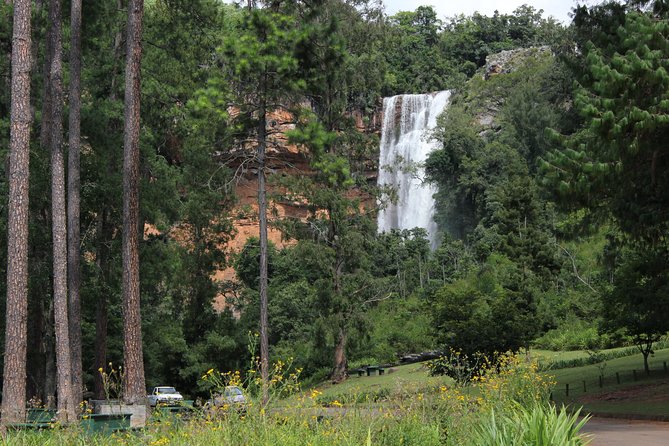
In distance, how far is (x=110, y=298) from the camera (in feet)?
84.9

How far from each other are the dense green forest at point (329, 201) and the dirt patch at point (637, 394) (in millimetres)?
1853

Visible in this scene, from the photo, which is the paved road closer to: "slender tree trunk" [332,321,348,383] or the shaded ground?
the shaded ground

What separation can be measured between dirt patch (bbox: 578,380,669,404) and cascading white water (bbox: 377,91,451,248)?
3743cm

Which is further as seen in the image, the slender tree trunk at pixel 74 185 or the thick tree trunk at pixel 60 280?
the slender tree trunk at pixel 74 185

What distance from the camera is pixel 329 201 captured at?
33812 millimetres

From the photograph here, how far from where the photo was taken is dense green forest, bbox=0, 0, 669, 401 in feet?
59.2

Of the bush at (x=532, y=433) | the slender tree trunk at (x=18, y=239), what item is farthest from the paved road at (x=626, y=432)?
the slender tree trunk at (x=18, y=239)

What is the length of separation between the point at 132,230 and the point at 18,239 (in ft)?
7.36

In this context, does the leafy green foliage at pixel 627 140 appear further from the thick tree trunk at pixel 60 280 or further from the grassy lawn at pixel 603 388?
the thick tree trunk at pixel 60 280

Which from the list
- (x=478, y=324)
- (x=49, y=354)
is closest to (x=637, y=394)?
(x=478, y=324)

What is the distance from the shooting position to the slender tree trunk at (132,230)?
16.5 meters

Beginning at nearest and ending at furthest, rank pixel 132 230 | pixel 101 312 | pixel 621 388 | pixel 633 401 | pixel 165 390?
pixel 132 230 → pixel 633 401 → pixel 621 388 → pixel 101 312 → pixel 165 390

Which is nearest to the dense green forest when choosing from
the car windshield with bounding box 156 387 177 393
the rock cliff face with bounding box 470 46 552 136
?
the car windshield with bounding box 156 387 177 393

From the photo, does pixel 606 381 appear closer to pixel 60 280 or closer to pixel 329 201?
pixel 329 201
